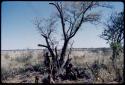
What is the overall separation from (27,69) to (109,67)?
4295 mm

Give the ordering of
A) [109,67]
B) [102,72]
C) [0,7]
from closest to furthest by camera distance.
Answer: [0,7], [102,72], [109,67]

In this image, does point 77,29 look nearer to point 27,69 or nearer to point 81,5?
point 81,5

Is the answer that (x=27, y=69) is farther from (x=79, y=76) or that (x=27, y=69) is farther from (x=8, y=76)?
(x=79, y=76)

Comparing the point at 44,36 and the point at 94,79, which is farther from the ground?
the point at 44,36

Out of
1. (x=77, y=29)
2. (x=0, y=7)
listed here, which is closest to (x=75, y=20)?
(x=77, y=29)

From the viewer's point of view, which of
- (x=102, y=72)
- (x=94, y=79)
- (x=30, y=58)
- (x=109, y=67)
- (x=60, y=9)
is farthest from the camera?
(x=30, y=58)

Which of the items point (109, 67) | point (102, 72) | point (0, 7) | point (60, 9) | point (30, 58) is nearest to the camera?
point (0, 7)

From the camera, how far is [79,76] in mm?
12539

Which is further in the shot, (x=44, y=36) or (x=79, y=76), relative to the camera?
(x=44, y=36)

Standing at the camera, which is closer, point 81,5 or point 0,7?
Answer: point 0,7

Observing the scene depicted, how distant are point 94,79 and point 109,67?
215cm

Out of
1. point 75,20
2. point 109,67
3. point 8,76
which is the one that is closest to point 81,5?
point 75,20

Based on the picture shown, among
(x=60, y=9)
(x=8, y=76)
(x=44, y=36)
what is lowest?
(x=8, y=76)

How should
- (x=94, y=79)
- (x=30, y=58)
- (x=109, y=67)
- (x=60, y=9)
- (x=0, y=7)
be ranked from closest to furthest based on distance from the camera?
(x=0, y=7) < (x=94, y=79) < (x=109, y=67) < (x=60, y=9) < (x=30, y=58)
